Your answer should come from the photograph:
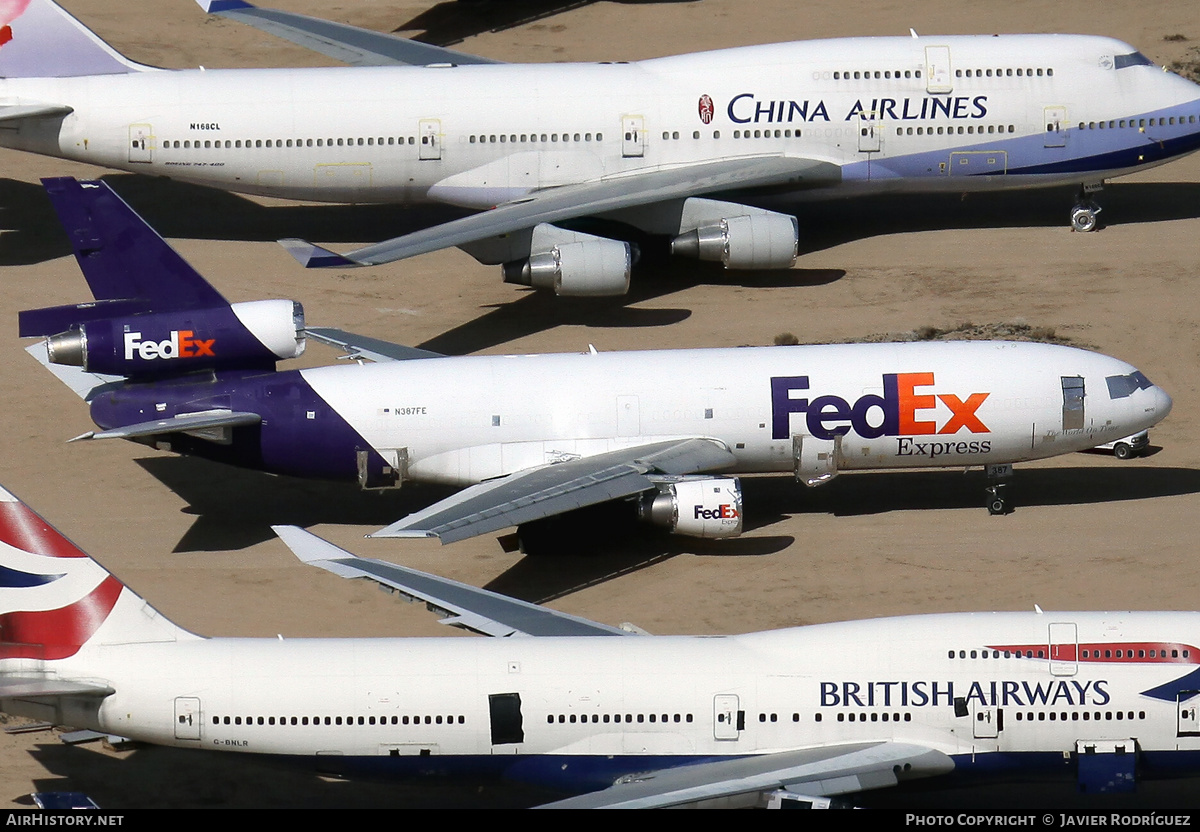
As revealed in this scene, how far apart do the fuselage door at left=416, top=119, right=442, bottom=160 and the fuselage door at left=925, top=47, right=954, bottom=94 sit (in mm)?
13951

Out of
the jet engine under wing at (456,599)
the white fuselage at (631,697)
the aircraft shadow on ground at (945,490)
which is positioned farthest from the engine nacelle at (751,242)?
the white fuselage at (631,697)

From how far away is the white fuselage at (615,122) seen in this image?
55281 millimetres

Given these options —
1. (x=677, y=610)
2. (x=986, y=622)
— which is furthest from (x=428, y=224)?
(x=986, y=622)

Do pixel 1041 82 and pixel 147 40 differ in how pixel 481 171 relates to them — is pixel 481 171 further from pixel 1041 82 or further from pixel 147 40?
pixel 147 40

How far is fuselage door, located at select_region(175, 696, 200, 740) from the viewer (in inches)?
1266

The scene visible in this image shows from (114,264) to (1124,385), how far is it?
23036mm

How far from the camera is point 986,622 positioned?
3344cm

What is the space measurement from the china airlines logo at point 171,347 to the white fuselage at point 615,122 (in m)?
13.0

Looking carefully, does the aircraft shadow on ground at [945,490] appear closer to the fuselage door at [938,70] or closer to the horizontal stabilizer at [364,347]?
the horizontal stabilizer at [364,347]

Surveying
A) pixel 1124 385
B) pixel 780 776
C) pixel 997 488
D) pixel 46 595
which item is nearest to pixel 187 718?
pixel 46 595

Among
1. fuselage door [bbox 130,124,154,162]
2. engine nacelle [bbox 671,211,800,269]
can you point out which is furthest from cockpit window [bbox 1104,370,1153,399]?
fuselage door [bbox 130,124,154,162]

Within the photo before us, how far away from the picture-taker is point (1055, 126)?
5553 cm

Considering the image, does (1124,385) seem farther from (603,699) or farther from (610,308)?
(603,699)

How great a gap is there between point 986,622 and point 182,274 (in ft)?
67.4
